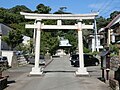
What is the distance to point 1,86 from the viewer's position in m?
15.5

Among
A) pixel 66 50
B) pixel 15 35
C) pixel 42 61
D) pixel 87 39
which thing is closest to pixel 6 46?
pixel 15 35

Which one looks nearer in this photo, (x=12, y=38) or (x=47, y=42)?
(x=12, y=38)

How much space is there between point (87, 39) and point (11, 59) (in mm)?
63556

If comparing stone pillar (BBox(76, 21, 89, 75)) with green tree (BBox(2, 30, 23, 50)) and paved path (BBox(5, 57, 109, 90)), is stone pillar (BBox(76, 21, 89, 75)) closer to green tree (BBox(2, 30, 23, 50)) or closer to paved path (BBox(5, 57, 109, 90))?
paved path (BBox(5, 57, 109, 90))

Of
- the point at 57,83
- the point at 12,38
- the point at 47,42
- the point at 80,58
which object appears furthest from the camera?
the point at 47,42

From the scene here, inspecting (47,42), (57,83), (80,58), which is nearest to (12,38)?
(47,42)

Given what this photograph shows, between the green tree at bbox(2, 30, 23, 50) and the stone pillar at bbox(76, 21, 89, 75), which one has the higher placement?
the green tree at bbox(2, 30, 23, 50)

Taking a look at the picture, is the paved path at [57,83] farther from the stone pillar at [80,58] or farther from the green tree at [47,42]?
the green tree at [47,42]

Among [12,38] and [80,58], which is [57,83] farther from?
[12,38]

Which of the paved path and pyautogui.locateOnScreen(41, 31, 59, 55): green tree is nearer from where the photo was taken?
the paved path

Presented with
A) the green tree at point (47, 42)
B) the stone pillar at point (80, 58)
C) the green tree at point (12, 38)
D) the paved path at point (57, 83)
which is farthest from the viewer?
the green tree at point (47, 42)

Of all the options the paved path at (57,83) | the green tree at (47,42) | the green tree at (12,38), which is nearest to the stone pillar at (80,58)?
the paved path at (57,83)

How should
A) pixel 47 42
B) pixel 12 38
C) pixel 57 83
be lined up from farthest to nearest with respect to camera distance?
pixel 47 42 → pixel 12 38 → pixel 57 83

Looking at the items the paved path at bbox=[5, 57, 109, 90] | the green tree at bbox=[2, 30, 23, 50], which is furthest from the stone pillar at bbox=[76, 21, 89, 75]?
the green tree at bbox=[2, 30, 23, 50]
